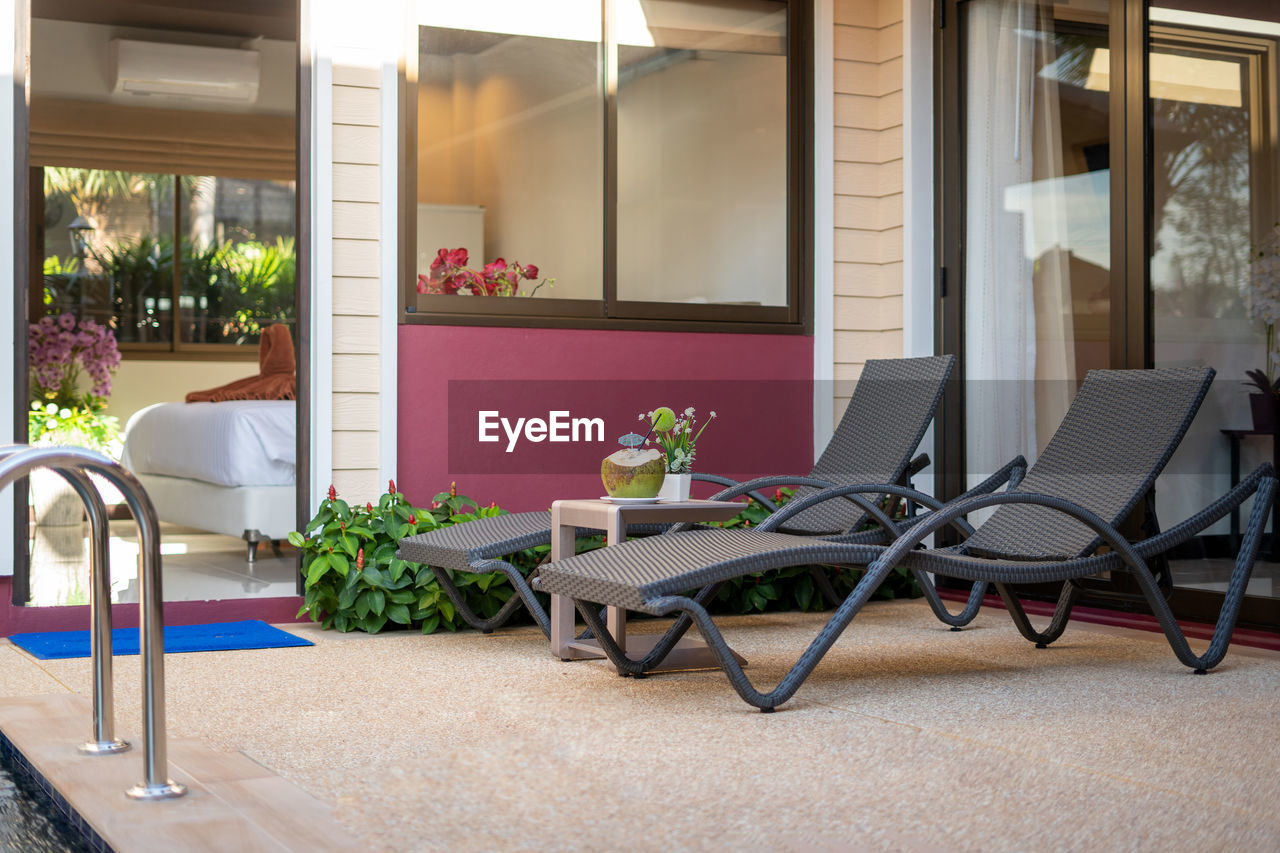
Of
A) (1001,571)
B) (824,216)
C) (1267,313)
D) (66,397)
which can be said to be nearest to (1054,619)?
(1001,571)

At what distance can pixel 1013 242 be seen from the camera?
16.3 feet

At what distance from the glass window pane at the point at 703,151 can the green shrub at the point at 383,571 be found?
1.25 meters

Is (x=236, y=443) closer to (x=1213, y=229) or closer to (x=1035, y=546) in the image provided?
(x=1035, y=546)

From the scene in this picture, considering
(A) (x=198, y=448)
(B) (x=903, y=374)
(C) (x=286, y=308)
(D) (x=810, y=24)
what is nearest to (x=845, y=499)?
(B) (x=903, y=374)

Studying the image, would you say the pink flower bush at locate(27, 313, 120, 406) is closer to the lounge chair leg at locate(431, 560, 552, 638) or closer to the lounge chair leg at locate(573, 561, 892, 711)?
the lounge chair leg at locate(431, 560, 552, 638)

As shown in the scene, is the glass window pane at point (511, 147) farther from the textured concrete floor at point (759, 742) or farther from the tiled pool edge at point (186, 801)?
the tiled pool edge at point (186, 801)

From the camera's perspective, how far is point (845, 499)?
4.36 m

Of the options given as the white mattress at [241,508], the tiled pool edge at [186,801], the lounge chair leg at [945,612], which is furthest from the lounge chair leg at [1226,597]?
the white mattress at [241,508]

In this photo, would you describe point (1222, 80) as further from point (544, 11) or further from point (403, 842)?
point (403, 842)

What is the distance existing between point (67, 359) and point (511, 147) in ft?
12.8

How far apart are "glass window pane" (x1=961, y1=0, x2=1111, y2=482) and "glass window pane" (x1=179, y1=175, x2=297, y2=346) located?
6259 millimetres

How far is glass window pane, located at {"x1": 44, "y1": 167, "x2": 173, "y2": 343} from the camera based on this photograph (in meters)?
9.84

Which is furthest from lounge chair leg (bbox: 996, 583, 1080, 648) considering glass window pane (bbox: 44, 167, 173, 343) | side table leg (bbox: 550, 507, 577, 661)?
glass window pane (bbox: 44, 167, 173, 343)

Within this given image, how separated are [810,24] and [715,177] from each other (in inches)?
28.2
